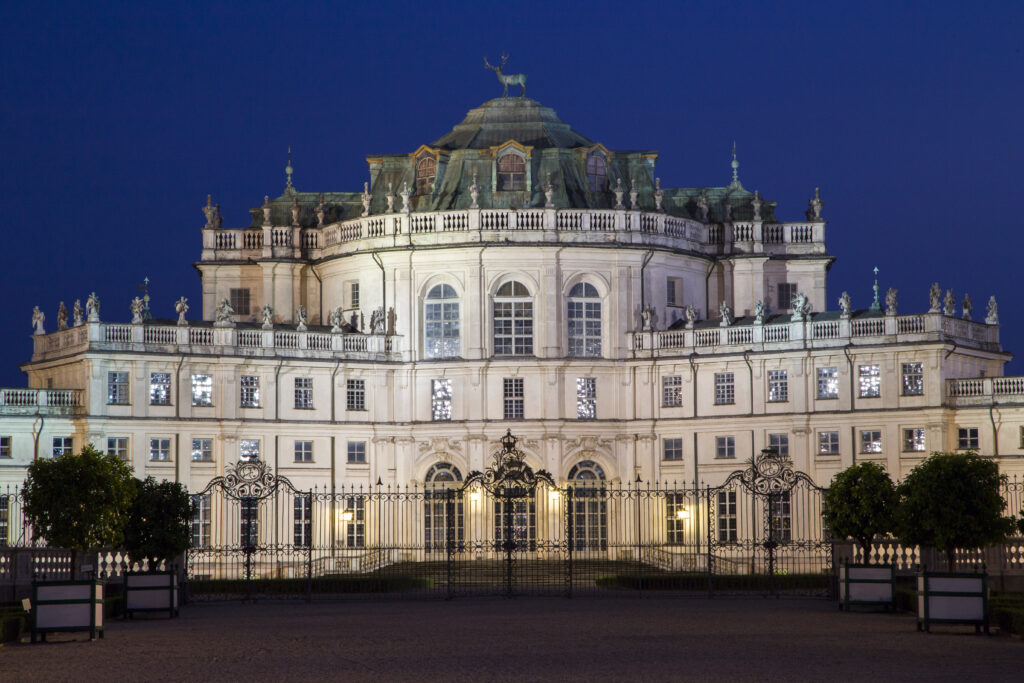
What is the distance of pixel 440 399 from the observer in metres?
85.4

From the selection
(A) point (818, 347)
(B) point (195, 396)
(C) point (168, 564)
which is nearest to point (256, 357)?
(B) point (195, 396)

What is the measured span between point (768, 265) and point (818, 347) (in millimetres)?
11739

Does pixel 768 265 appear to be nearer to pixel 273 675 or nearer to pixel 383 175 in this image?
pixel 383 175

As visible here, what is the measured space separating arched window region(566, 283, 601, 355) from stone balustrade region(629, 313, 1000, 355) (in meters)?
1.91

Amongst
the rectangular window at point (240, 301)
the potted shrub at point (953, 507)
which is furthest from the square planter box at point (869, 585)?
the rectangular window at point (240, 301)

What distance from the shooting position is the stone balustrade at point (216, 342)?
3110 inches

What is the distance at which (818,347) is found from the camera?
80.8 metres

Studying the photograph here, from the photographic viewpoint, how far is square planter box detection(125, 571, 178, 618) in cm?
4609

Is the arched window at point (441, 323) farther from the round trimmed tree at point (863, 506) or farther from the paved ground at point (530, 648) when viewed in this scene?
the paved ground at point (530, 648)

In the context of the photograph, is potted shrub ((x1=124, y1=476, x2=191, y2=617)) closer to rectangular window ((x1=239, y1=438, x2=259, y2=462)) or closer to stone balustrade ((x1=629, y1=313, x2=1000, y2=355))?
rectangular window ((x1=239, y1=438, x2=259, y2=462))

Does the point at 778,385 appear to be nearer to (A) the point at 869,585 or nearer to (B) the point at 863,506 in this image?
(B) the point at 863,506

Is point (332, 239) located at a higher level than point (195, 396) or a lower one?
higher

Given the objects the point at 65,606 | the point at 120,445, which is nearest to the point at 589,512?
the point at 120,445

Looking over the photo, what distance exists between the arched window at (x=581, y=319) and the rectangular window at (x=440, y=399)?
574cm
